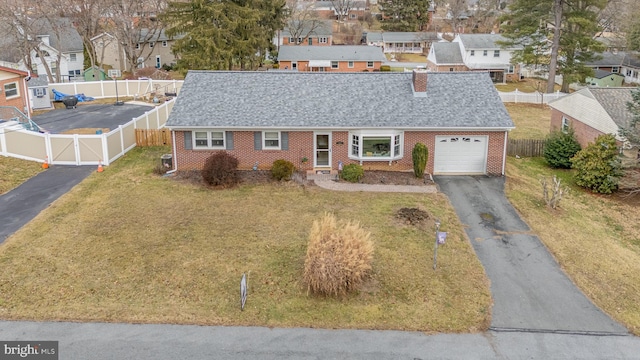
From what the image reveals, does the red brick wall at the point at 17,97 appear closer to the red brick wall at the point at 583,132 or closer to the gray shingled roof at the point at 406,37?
the red brick wall at the point at 583,132

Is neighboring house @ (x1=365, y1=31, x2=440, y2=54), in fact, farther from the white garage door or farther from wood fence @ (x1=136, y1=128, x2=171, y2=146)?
the white garage door

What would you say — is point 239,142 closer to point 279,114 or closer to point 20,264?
point 279,114

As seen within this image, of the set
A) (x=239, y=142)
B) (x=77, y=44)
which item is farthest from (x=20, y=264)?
(x=77, y=44)

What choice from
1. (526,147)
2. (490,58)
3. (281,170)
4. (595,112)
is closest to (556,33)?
(490,58)

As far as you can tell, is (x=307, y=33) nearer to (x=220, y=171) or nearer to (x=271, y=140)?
(x=271, y=140)

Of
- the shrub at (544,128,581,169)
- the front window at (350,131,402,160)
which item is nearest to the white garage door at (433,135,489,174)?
the front window at (350,131,402,160)

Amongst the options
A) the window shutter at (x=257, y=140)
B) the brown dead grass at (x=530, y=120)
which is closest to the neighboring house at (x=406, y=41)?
A: the brown dead grass at (x=530, y=120)
